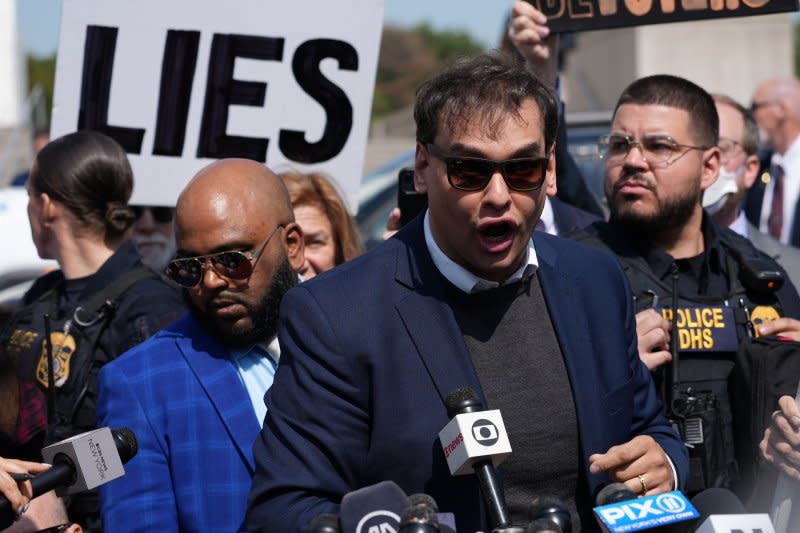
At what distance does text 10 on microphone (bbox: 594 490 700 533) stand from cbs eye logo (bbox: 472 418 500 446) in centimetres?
25

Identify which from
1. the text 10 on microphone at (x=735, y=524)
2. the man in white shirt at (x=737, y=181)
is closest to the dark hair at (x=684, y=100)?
the man in white shirt at (x=737, y=181)

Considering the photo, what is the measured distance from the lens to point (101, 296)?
488 centimetres

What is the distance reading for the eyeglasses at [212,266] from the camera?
388 centimetres

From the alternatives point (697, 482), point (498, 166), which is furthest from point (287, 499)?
point (697, 482)

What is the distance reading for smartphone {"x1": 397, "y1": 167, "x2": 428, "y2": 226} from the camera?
14.9 ft

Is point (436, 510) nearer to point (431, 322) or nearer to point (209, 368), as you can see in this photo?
point (431, 322)

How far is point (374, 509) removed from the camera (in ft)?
8.71

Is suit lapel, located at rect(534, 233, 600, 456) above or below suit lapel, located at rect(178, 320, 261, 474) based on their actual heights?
above

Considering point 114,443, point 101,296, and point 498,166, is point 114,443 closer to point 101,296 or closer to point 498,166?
point 498,166

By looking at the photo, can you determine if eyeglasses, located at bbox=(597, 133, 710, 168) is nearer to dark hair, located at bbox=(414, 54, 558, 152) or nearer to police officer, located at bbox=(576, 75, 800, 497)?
police officer, located at bbox=(576, 75, 800, 497)

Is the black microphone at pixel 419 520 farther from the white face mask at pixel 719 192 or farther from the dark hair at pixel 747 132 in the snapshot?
the dark hair at pixel 747 132

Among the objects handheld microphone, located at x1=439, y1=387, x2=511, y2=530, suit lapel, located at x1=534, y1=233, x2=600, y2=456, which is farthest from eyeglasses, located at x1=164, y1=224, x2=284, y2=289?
handheld microphone, located at x1=439, y1=387, x2=511, y2=530

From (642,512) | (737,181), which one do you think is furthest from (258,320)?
(737,181)

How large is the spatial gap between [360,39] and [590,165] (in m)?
2.58
